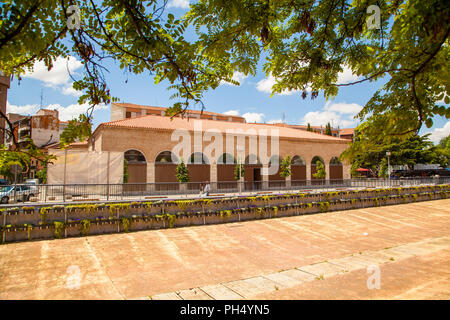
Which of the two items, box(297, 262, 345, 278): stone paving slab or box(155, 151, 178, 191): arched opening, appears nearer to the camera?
box(297, 262, 345, 278): stone paving slab

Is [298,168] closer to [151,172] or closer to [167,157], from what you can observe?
[167,157]

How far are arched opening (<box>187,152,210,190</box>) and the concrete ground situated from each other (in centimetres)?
1933

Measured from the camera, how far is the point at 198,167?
31641 mm

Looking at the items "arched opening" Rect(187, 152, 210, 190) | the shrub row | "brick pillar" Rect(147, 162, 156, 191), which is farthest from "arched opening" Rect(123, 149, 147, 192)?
the shrub row

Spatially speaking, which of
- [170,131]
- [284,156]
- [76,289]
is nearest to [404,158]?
[284,156]

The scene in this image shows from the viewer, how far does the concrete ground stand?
5547 millimetres

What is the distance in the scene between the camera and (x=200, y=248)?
9.11 metres

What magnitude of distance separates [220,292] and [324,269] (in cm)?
290

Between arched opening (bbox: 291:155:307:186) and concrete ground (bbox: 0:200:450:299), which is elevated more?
arched opening (bbox: 291:155:307:186)

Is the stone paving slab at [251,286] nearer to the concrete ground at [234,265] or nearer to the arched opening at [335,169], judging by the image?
the concrete ground at [234,265]

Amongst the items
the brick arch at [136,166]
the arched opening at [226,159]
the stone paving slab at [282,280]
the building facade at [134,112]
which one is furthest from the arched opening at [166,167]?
the stone paving slab at [282,280]

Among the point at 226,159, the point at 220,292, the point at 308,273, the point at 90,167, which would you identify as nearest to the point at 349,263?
the point at 308,273

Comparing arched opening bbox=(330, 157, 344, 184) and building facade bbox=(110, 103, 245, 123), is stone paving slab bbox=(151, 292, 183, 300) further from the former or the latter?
building facade bbox=(110, 103, 245, 123)

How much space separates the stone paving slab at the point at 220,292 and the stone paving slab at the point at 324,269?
2201 mm
